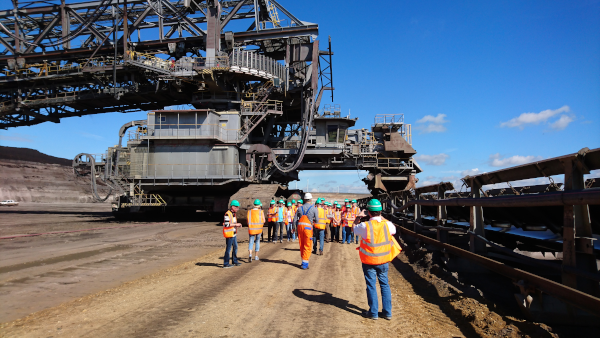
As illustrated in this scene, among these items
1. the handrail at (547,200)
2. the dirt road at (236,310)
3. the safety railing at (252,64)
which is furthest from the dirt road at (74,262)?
the safety railing at (252,64)

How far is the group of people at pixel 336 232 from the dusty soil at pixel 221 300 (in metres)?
0.38

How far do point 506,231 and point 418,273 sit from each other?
6.85 ft

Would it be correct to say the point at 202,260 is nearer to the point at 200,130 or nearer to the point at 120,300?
the point at 120,300

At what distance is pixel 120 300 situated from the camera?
5.88 meters

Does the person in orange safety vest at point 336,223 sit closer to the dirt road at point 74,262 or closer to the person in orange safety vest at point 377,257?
the dirt road at point 74,262

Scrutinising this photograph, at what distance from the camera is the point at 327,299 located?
5.97 meters

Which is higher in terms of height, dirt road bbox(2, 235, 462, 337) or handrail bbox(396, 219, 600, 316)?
handrail bbox(396, 219, 600, 316)

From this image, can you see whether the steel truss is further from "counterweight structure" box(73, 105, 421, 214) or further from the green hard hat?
the green hard hat

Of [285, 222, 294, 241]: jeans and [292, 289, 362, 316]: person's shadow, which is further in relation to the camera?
[285, 222, 294, 241]: jeans

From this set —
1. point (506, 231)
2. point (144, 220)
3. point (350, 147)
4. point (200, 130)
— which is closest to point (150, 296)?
point (506, 231)

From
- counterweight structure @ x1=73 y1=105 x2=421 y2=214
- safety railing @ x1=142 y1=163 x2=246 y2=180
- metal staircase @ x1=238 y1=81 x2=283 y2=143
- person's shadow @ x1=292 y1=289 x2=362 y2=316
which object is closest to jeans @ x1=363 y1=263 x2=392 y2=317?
person's shadow @ x1=292 y1=289 x2=362 y2=316

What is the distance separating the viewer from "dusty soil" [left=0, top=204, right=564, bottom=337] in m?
A: 4.57

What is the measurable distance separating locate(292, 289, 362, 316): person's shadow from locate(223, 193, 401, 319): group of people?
14.3 inches

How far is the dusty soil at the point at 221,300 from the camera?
15.0 feet
